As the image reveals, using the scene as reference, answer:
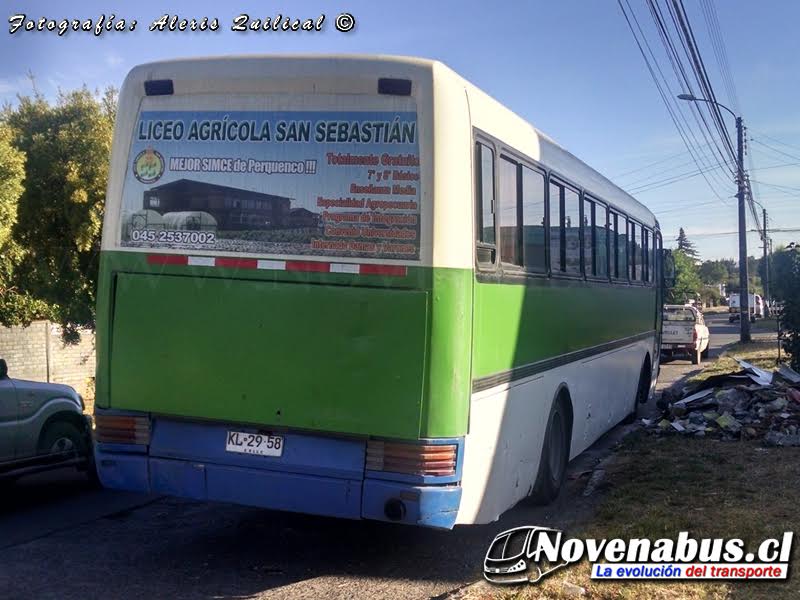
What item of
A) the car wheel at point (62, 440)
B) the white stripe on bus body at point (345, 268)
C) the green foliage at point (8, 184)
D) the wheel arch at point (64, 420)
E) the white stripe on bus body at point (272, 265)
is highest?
the green foliage at point (8, 184)

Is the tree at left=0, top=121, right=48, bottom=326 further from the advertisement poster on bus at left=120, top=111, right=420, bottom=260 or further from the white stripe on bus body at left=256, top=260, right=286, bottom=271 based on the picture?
the white stripe on bus body at left=256, top=260, right=286, bottom=271

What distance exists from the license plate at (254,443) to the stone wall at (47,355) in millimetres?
11197

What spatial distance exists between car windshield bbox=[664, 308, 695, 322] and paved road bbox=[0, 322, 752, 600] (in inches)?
847

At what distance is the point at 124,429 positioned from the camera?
6.34 m

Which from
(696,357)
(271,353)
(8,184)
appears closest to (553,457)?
(271,353)

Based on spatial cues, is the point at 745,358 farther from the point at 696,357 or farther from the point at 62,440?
the point at 62,440

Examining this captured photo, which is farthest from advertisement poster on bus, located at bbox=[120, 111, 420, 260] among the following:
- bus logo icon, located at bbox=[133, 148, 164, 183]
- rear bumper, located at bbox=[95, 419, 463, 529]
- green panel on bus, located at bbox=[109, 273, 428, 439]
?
rear bumper, located at bbox=[95, 419, 463, 529]

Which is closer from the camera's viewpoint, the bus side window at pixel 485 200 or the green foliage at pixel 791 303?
the bus side window at pixel 485 200

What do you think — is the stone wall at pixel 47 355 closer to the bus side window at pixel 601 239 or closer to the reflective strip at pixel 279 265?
the bus side window at pixel 601 239

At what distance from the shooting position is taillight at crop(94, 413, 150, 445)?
6293 millimetres

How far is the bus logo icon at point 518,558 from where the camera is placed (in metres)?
6.14

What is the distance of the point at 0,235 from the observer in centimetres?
1205

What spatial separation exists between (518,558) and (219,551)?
2368 mm

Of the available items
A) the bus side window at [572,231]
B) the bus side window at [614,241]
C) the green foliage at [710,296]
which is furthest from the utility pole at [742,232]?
the green foliage at [710,296]
